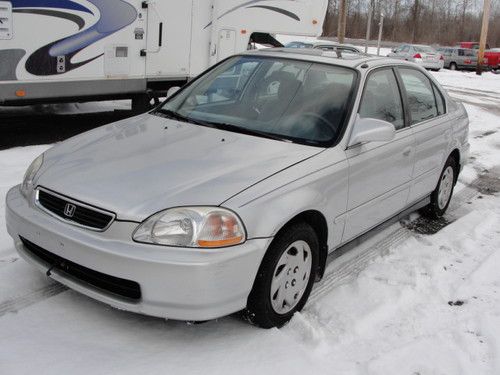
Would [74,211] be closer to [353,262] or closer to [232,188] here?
[232,188]

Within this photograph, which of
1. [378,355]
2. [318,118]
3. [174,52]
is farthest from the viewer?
[174,52]

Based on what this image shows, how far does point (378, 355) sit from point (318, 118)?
162 cm

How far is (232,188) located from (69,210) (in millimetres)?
890

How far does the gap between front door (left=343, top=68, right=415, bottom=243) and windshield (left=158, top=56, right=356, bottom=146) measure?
220 mm

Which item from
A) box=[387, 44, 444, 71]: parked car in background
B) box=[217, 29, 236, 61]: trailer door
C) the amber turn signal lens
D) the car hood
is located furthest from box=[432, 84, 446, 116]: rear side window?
box=[387, 44, 444, 71]: parked car in background

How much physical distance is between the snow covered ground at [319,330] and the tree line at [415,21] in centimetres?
6552

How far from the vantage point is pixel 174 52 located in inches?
355

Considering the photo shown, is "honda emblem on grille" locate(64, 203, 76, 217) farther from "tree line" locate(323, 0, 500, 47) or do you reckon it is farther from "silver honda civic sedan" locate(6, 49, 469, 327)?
"tree line" locate(323, 0, 500, 47)

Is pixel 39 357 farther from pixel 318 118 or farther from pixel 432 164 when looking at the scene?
pixel 432 164

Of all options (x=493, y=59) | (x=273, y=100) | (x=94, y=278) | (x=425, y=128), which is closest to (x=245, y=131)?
(x=273, y=100)

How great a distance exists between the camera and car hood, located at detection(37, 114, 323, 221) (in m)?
3.18

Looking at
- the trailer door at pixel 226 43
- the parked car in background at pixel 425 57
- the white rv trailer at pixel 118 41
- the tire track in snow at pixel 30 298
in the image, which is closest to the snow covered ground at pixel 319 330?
the tire track in snow at pixel 30 298

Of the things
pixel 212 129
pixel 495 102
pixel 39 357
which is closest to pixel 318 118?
pixel 212 129

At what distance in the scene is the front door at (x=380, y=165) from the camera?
412cm
